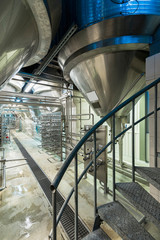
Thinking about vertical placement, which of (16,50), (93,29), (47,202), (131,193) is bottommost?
(47,202)

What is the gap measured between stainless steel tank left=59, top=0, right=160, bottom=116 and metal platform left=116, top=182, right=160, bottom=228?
1.25 m

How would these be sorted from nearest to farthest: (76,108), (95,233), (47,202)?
(95,233)
(47,202)
(76,108)

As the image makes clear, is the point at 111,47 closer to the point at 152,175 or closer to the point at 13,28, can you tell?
the point at 13,28

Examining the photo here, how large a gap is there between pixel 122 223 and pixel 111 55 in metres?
1.87

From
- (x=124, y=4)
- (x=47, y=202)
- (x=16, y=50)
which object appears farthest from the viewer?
(x=47, y=202)

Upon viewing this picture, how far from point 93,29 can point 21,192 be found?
10.1 feet

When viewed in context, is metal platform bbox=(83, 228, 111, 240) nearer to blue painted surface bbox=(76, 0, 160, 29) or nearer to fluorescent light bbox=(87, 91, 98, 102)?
fluorescent light bbox=(87, 91, 98, 102)

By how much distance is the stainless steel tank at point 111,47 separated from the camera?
1309mm

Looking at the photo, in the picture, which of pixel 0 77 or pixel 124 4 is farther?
pixel 124 4

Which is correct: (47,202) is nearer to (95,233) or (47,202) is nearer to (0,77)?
(95,233)

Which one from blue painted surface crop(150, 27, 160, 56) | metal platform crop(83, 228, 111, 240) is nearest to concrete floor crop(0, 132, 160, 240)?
metal platform crop(83, 228, 111, 240)

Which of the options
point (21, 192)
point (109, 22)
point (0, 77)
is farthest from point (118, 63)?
point (21, 192)

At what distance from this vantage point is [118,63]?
5.12ft

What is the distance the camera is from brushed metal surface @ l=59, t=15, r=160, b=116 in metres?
1.34
